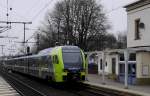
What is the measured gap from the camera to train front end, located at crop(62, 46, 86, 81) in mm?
28641

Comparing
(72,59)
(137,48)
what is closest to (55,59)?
(72,59)

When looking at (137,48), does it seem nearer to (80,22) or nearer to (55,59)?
(55,59)

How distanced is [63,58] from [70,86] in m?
3.46

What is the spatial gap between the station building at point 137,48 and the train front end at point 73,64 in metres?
3.61

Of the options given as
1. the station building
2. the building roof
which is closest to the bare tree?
the station building

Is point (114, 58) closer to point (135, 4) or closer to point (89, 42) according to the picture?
point (135, 4)

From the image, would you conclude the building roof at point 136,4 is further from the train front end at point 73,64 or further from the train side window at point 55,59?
the train side window at point 55,59

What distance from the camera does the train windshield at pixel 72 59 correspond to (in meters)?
28.9

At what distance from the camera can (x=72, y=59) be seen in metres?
29.3

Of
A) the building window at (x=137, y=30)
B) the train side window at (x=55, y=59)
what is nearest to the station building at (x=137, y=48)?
the building window at (x=137, y=30)

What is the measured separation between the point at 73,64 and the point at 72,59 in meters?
0.42

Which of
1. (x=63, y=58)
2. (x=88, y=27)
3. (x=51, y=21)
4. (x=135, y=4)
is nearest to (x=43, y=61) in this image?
(x=63, y=58)

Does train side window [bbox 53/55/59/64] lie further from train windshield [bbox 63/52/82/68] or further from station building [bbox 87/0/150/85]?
station building [bbox 87/0/150/85]

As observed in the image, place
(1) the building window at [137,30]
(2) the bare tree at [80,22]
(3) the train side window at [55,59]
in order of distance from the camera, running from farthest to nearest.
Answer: (2) the bare tree at [80,22], (1) the building window at [137,30], (3) the train side window at [55,59]
